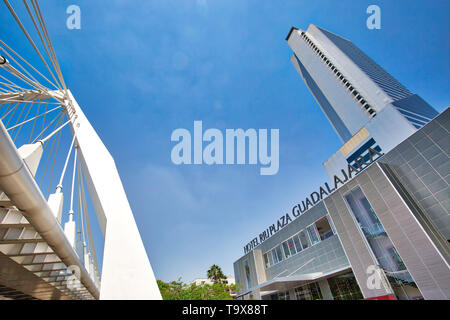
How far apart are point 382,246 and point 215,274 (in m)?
49.0

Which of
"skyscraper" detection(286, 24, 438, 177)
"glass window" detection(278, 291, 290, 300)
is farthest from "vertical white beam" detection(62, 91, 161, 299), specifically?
"skyscraper" detection(286, 24, 438, 177)

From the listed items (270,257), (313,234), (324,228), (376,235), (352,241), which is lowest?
(376,235)

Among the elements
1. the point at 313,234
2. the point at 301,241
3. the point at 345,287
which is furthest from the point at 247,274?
the point at 345,287

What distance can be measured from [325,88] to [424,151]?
88.9m

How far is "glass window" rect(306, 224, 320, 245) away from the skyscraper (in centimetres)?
3749

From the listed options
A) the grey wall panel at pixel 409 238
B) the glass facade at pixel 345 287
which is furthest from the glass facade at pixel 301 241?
the grey wall panel at pixel 409 238

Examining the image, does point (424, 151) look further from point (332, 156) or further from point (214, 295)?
point (332, 156)

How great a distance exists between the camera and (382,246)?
1784 centimetres

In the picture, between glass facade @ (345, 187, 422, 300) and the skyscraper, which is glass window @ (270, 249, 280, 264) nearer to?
glass facade @ (345, 187, 422, 300)

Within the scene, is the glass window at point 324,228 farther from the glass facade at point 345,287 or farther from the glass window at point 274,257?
the glass window at point 274,257

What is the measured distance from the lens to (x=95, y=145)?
10.0m

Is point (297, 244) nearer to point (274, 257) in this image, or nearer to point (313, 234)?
point (313, 234)

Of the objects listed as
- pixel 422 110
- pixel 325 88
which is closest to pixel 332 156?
pixel 422 110

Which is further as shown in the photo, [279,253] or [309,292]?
[279,253]
